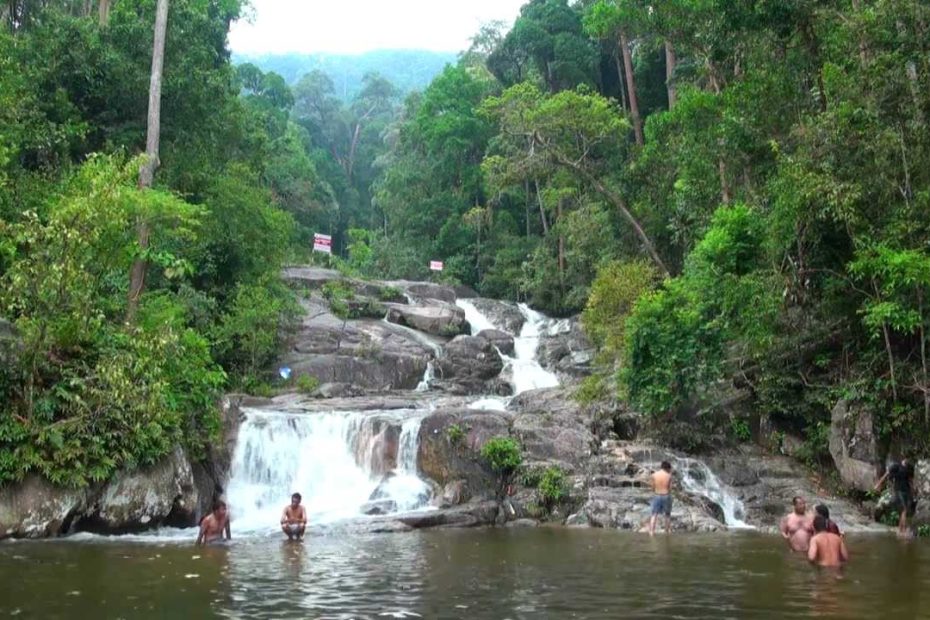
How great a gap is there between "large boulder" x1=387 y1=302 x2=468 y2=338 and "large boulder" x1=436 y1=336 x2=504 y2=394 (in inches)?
68.6

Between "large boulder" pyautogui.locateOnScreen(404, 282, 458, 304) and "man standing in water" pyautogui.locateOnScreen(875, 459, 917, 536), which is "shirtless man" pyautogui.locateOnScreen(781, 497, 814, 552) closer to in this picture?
"man standing in water" pyautogui.locateOnScreen(875, 459, 917, 536)

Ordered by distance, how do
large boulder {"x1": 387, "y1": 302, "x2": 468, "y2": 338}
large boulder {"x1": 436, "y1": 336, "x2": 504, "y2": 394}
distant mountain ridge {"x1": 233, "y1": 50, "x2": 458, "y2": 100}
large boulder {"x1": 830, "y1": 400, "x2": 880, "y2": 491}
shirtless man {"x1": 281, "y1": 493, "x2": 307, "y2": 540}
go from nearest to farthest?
shirtless man {"x1": 281, "y1": 493, "x2": 307, "y2": 540} < large boulder {"x1": 830, "y1": 400, "x2": 880, "y2": 491} < large boulder {"x1": 436, "y1": 336, "x2": 504, "y2": 394} < large boulder {"x1": 387, "y1": 302, "x2": 468, "y2": 338} < distant mountain ridge {"x1": 233, "y1": 50, "x2": 458, "y2": 100}

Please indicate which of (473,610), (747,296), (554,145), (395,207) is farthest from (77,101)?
(395,207)

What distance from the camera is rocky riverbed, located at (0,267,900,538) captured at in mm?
15062

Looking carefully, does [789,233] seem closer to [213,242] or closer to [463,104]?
[213,242]

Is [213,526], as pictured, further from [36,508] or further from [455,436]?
[455,436]

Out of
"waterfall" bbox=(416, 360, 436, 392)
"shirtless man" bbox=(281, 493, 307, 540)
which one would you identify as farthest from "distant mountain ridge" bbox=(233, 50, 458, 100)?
"shirtless man" bbox=(281, 493, 307, 540)

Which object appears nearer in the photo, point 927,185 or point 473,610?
point 473,610

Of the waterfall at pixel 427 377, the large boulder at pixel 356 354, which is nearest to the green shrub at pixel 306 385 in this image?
the large boulder at pixel 356 354

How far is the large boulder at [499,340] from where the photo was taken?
3294 cm

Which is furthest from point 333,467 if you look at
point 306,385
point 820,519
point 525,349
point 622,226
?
point 622,226

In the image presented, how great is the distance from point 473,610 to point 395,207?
4365cm

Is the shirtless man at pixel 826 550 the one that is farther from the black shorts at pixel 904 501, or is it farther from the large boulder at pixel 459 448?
the large boulder at pixel 459 448

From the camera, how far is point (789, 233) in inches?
691
